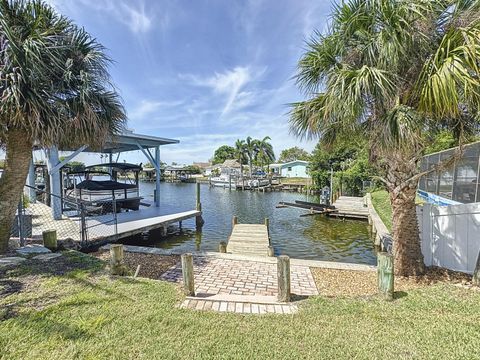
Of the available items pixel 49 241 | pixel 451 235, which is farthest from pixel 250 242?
pixel 49 241

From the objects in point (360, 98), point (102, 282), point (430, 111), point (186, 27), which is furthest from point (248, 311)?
point (186, 27)

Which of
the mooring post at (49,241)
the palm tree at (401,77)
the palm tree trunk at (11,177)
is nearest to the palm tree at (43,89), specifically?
the palm tree trunk at (11,177)

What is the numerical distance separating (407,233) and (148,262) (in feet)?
18.3

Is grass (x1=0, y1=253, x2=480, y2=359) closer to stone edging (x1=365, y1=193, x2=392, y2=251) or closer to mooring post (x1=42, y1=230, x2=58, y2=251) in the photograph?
mooring post (x1=42, y1=230, x2=58, y2=251)

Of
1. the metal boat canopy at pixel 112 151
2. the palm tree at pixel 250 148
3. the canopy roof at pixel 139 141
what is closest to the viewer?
the metal boat canopy at pixel 112 151

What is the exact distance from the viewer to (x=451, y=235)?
16.7 ft

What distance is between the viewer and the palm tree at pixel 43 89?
4699 mm

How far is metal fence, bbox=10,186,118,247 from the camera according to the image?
6.83 meters

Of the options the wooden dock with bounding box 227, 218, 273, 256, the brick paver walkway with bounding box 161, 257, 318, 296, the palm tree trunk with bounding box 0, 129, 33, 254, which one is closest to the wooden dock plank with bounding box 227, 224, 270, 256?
the wooden dock with bounding box 227, 218, 273, 256

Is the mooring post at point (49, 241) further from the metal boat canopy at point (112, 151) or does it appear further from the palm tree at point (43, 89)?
the metal boat canopy at point (112, 151)

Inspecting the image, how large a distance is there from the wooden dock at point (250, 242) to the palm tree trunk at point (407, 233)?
3.97 meters

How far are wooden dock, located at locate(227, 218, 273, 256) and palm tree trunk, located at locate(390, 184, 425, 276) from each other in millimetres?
3969

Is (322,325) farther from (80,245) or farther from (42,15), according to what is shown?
(42,15)

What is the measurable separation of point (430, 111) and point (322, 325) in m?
3.71
